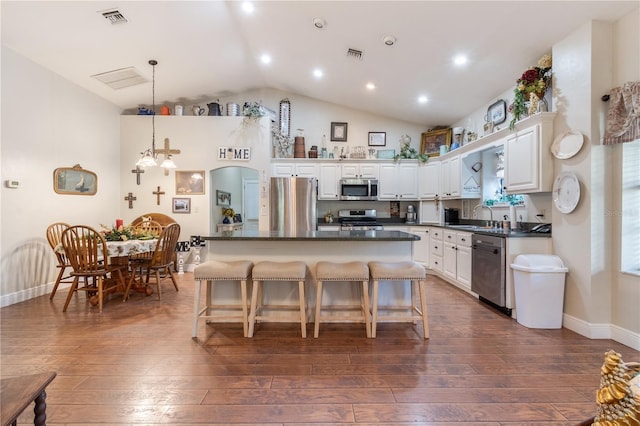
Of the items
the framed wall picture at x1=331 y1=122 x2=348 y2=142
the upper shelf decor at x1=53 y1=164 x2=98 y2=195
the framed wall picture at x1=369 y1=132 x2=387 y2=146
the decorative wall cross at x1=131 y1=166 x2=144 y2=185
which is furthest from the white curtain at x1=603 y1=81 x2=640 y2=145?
the decorative wall cross at x1=131 y1=166 x2=144 y2=185

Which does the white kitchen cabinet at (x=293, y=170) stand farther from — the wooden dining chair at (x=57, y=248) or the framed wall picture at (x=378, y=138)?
the wooden dining chair at (x=57, y=248)

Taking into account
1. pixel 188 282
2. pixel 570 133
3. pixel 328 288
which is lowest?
pixel 188 282

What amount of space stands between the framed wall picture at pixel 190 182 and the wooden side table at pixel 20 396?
4762mm

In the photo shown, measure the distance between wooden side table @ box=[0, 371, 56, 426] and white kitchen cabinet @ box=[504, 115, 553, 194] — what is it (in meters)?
3.98

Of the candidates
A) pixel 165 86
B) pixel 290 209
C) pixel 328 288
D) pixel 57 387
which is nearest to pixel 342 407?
pixel 328 288

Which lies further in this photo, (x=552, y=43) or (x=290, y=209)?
(x=290, y=209)

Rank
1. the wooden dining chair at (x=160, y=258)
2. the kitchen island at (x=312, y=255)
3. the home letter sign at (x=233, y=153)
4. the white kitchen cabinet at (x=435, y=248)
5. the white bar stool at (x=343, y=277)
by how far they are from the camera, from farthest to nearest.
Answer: the home letter sign at (x=233, y=153) < the white kitchen cabinet at (x=435, y=248) < the wooden dining chair at (x=160, y=258) < the kitchen island at (x=312, y=255) < the white bar stool at (x=343, y=277)

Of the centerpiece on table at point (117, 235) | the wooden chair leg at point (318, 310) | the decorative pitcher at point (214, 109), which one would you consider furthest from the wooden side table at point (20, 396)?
the decorative pitcher at point (214, 109)

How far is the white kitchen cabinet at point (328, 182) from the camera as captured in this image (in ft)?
19.1

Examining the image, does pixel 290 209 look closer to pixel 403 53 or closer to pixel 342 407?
pixel 403 53

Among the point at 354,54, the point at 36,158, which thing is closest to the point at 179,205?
the point at 36,158

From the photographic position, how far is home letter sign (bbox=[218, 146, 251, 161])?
562 cm

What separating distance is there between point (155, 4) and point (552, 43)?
169 inches

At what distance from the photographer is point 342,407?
167 cm
